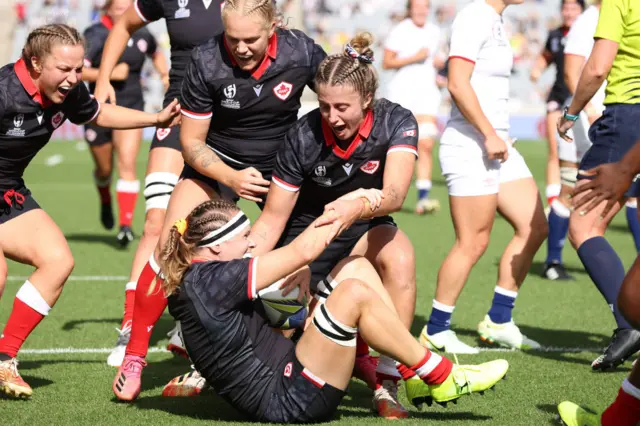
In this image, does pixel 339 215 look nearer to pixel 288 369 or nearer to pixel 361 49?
pixel 288 369

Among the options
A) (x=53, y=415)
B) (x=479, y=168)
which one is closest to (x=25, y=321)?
(x=53, y=415)

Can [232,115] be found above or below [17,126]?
above

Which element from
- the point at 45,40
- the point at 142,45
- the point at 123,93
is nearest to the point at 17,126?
the point at 45,40

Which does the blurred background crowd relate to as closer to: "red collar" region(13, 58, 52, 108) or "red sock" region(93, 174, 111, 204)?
"red sock" region(93, 174, 111, 204)

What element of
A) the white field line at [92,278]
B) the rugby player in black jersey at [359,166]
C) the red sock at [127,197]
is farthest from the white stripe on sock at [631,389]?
the red sock at [127,197]

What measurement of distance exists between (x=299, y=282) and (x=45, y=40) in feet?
5.97

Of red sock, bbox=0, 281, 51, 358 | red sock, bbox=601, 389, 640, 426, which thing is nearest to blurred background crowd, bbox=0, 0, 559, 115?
red sock, bbox=0, 281, 51, 358

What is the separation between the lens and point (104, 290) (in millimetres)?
8430

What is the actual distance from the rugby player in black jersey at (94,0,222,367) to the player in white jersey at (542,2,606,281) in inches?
96.0

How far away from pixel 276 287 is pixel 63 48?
1.66 m

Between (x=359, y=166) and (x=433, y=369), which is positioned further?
(x=359, y=166)

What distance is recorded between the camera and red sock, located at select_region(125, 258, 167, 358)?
5285 millimetres

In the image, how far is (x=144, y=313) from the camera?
532 cm

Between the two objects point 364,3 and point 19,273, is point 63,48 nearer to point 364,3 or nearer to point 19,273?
point 19,273
